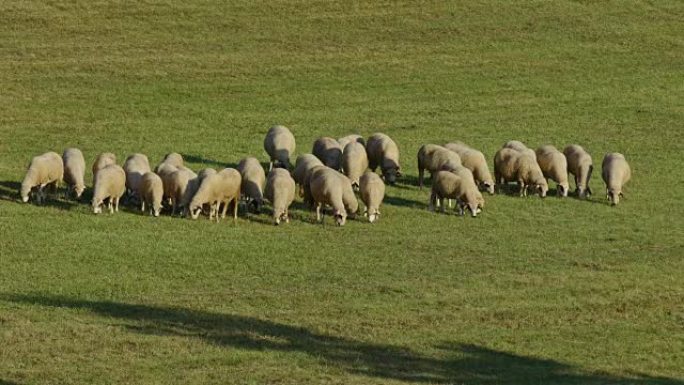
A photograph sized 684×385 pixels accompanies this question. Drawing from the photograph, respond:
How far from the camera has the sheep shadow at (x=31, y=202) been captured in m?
31.6

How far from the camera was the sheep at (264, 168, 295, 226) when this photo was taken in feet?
101

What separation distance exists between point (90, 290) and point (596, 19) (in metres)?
31.3

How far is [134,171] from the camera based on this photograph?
105 feet

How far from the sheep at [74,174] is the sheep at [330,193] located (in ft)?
15.2

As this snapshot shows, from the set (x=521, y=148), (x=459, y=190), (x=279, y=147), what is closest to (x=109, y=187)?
(x=279, y=147)

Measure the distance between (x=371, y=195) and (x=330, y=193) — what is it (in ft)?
2.87

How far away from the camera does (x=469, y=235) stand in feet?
99.5


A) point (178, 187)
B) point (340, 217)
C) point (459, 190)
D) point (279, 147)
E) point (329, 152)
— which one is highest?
point (329, 152)

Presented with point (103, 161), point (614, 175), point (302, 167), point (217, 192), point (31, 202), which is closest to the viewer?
point (217, 192)

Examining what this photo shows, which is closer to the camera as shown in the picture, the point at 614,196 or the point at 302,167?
the point at 302,167

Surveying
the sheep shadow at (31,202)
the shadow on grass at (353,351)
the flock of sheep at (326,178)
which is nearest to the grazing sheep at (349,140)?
the flock of sheep at (326,178)

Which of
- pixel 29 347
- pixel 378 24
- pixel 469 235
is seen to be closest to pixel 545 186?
pixel 469 235

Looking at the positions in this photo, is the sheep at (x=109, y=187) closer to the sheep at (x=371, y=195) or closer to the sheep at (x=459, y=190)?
the sheep at (x=371, y=195)

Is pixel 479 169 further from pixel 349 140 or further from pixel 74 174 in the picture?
pixel 74 174
